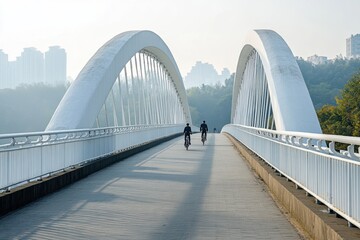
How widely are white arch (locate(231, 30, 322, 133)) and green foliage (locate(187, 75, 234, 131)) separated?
121 metres

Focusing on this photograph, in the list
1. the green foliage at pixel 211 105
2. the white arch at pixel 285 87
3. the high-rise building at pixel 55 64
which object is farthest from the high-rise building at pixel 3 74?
the green foliage at pixel 211 105

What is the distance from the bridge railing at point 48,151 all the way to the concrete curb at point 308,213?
394 cm

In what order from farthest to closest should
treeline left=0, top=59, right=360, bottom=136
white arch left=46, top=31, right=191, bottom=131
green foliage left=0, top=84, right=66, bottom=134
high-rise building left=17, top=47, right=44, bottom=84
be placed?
high-rise building left=17, top=47, right=44, bottom=84, treeline left=0, top=59, right=360, bottom=136, green foliage left=0, top=84, right=66, bottom=134, white arch left=46, top=31, right=191, bottom=131

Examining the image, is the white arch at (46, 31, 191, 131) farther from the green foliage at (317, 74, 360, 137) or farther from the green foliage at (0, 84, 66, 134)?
the green foliage at (317, 74, 360, 137)

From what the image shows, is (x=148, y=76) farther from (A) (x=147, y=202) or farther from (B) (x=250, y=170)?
(A) (x=147, y=202)

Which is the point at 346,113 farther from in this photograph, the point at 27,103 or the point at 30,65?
the point at 27,103

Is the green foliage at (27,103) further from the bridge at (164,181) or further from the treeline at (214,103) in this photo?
the bridge at (164,181)

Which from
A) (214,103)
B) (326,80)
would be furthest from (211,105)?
(326,80)

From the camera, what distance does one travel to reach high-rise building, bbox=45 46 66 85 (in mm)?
88312

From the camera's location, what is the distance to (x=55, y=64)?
90688 mm

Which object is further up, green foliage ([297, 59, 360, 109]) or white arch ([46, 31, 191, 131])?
green foliage ([297, 59, 360, 109])

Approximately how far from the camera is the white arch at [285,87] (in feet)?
55.3

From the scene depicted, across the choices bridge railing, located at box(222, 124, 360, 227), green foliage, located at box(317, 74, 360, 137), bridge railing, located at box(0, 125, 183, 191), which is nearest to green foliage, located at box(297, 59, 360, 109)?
green foliage, located at box(317, 74, 360, 137)

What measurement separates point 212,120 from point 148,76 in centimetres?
11985
